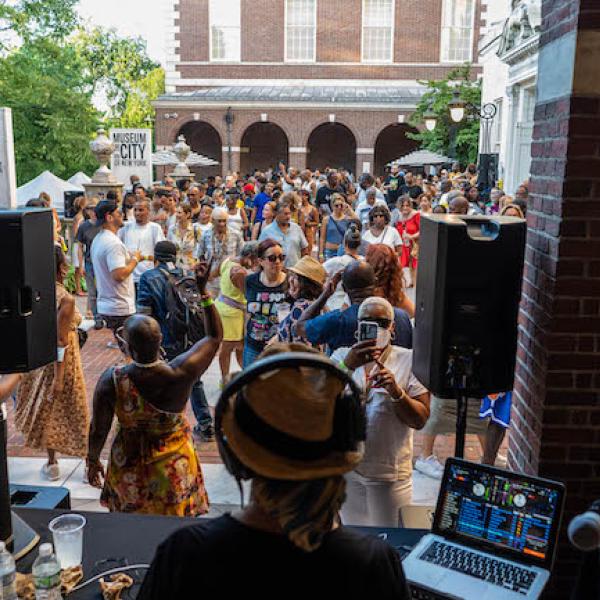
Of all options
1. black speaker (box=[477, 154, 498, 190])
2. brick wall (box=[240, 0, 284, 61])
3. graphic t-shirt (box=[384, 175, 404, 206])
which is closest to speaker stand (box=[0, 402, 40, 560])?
black speaker (box=[477, 154, 498, 190])

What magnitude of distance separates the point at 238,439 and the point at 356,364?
1.80 metres

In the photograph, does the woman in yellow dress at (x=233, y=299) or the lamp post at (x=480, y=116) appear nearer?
the woman in yellow dress at (x=233, y=299)

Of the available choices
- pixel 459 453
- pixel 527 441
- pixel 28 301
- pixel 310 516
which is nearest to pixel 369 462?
pixel 459 453

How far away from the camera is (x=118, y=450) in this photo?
3.77 m

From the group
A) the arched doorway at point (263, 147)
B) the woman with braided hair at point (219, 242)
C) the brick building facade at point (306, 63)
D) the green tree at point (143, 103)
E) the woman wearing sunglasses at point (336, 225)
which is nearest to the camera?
the woman with braided hair at point (219, 242)

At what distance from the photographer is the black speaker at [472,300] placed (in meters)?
3.20

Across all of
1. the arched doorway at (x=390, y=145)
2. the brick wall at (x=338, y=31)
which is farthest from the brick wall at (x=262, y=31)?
Answer: the arched doorway at (x=390, y=145)

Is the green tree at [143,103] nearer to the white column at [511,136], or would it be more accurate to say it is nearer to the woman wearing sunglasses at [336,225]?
the white column at [511,136]

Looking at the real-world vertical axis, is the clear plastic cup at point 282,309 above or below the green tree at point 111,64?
below

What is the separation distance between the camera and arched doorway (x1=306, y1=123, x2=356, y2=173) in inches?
1478

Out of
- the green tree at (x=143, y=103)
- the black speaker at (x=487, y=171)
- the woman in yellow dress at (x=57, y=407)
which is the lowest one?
the woman in yellow dress at (x=57, y=407)

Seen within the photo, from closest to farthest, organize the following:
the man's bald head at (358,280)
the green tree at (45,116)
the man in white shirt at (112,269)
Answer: the man's bald head at (358,280) → the man in white shirt at (112,269) → the green tree at (45,116)

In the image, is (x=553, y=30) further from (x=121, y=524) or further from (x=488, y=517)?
(x=121, y=524)

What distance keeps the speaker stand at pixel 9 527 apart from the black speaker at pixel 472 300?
1.87 meters
